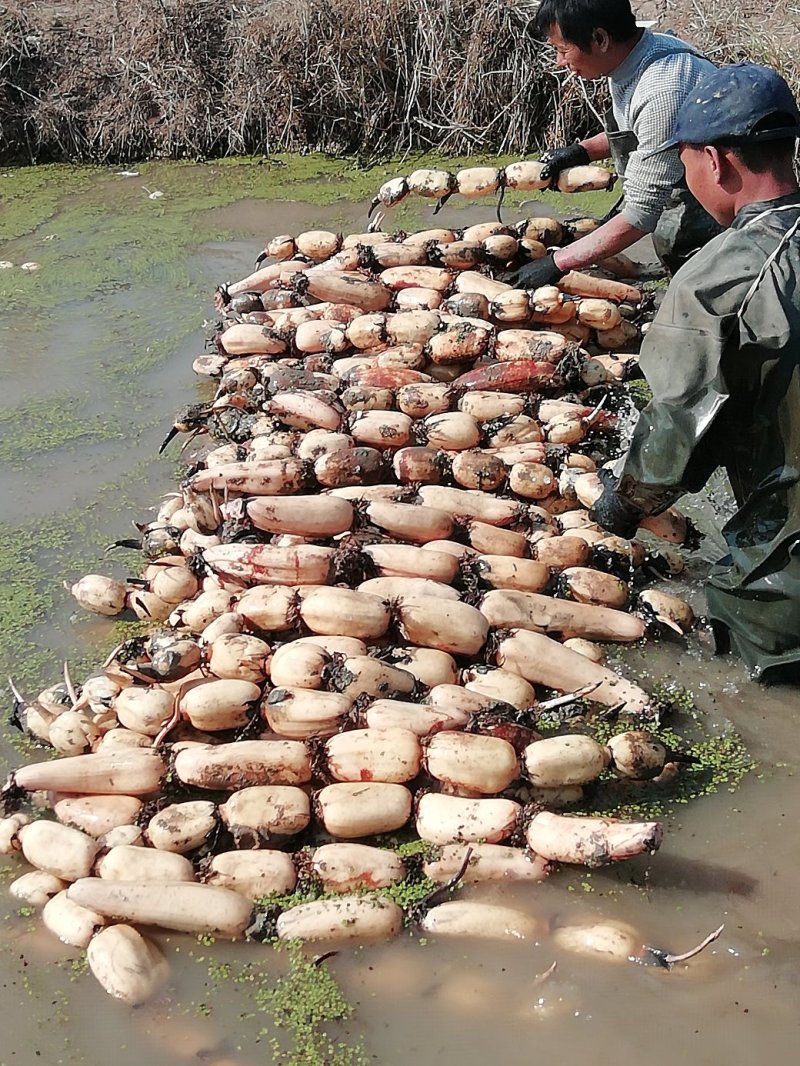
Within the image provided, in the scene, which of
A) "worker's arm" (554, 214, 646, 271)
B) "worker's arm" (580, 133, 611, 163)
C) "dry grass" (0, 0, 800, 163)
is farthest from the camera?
"dry grass" (0, 0, 800, 163)

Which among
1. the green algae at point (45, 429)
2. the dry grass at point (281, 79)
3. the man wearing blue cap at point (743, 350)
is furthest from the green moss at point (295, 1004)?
the dry grass at point (281, 79)

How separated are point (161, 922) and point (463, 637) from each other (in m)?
1.20

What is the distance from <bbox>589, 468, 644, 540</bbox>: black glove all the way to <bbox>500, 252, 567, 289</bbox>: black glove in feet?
5.78

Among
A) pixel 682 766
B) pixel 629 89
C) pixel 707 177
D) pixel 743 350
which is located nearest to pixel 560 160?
pixel 629 89

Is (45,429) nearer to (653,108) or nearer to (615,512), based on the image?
(615,512)

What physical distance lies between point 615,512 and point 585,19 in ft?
7.95

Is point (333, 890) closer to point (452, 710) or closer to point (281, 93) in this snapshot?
point (452, 710)

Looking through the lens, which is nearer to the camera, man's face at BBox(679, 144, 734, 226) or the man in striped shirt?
man's face at BBox(679, 144, 734, 226)

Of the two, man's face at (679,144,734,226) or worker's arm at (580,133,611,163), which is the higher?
man's face at (679,144,734,226)

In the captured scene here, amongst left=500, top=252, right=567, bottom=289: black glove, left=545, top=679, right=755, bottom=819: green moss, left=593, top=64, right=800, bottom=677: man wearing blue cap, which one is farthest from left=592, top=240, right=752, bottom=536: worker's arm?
left=500, top=252, right=567, bottom=289: black glove

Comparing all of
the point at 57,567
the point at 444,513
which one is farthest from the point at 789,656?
the point at 57,567

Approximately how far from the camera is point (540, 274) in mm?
5105

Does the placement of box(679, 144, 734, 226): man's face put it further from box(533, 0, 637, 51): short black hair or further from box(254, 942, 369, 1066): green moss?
box(254, 942, 369, 1066): green moss

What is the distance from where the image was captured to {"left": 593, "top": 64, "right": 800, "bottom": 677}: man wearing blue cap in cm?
285
